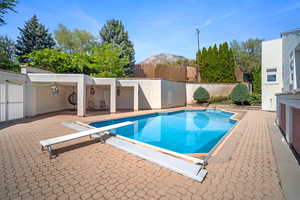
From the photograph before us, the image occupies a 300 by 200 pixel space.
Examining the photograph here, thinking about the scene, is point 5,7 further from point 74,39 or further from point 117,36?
point 74,39

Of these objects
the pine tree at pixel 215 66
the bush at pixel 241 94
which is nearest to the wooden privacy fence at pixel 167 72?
the pine tree at pixel 215 66

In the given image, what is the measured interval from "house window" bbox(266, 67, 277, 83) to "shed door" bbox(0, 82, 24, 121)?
18.2 m

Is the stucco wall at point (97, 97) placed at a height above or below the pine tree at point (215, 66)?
below

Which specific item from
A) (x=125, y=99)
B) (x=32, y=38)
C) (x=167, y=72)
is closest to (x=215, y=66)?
(x=167, y=72)

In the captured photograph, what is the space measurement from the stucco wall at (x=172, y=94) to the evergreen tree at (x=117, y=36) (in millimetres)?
8181

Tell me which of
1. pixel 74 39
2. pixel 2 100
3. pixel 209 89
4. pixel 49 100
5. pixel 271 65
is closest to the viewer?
pixel 2 100

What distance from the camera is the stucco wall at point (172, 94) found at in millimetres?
15805

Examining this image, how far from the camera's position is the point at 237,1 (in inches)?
398

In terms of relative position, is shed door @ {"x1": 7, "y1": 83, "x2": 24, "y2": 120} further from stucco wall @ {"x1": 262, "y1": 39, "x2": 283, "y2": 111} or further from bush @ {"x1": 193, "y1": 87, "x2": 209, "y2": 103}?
stucco wall @ {"x1": 262, "y1": 39, "x2": 283, "y2": 111}

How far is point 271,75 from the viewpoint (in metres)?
13.1

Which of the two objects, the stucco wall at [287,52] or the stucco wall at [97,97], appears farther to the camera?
the stucco wall at [97,97]

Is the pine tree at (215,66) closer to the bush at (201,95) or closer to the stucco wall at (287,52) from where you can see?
the bush at (201,95)

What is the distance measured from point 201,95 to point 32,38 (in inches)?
1002

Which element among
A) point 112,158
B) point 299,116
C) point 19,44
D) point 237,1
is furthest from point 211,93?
point 19,44
